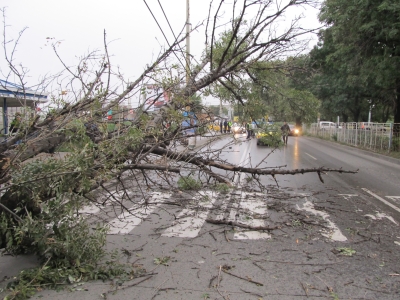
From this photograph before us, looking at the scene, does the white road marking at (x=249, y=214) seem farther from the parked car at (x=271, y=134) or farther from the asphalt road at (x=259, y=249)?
the parked car at (x=271, y=134)

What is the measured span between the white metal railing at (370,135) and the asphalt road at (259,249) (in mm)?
7453

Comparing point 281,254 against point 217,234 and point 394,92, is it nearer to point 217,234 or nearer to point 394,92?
point 217,234

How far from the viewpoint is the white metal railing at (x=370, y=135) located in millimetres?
19484

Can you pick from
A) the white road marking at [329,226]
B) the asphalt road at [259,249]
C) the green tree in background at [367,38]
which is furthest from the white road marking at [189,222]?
the green tree in background at [367,38]

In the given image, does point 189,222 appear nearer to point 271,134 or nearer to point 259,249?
point 259,249

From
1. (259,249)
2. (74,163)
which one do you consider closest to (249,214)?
(259,249)

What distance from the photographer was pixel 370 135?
23109 millimetres

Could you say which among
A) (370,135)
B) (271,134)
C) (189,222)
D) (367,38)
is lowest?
(189,222)

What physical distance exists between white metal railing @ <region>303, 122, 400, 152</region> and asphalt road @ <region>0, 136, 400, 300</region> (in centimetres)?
745

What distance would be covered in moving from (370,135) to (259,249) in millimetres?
21164

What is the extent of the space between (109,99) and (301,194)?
510 cm

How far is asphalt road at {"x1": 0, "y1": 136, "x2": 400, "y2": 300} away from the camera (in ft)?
11.7

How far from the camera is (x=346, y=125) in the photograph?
30.4m

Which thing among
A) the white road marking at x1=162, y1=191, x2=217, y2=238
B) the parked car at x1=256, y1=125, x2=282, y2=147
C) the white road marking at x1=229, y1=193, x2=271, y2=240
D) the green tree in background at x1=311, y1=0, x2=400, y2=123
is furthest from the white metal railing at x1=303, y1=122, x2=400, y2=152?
the white road marking at x1=162, y1=191, x2=217, y2=238
